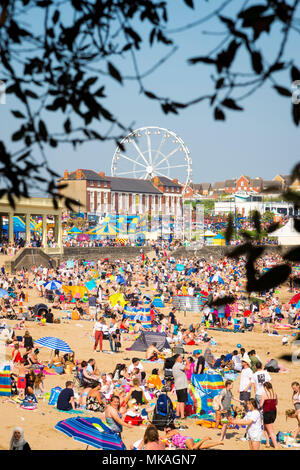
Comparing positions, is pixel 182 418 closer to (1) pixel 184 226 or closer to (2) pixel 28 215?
(2) pixel 28 215

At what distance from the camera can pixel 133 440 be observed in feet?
29.3

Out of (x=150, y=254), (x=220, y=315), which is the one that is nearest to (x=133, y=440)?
(x=220, y=315)

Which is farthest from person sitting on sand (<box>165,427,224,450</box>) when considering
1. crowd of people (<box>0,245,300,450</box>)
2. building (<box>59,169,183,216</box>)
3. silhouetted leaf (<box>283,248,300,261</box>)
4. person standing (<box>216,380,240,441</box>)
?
building (<box>59,169,183,216</box>)

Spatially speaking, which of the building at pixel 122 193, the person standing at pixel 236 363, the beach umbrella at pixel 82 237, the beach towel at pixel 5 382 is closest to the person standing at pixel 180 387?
the beach towel at pixel 5 382

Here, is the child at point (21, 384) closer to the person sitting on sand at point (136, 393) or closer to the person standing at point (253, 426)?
the person sitting on sand at point (136, 393)

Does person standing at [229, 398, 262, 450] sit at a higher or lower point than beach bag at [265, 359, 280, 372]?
higher

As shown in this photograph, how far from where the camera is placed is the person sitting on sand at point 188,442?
27.5 ft

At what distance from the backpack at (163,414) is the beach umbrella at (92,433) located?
1.26m

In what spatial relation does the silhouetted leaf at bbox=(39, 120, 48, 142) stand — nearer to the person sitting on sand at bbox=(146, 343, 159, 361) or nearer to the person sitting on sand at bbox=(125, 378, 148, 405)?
the person sitting on sand at bbox=(125, 378, 148, 405)

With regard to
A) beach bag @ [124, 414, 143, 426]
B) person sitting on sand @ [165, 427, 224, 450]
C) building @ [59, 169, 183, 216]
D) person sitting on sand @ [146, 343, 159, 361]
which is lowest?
building @ [59, 169, 183, 216]

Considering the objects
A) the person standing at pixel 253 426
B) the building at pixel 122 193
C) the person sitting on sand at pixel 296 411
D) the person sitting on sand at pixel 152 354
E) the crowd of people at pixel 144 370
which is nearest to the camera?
the person standing at pixel 253 426

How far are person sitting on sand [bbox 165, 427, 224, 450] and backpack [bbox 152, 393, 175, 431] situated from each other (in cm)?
56

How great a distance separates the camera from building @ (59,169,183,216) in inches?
3780

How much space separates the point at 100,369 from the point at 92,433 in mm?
5880
